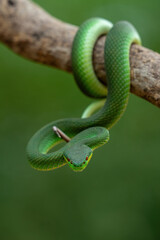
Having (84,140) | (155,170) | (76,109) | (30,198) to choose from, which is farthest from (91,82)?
(30,198)

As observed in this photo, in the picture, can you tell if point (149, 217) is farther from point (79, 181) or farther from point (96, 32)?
point (96, 32)

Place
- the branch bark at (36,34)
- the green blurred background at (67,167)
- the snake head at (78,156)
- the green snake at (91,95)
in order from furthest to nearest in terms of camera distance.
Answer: the green blurred background at (67,167), the branch bark at (36,34), the green snake at (91,95), the snake head at (78,156)

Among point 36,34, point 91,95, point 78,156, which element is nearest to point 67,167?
point 36,34

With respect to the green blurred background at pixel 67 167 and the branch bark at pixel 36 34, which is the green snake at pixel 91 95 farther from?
the green blurred background at pixel 67 167

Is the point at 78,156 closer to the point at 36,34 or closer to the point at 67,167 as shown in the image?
the point at 36,34

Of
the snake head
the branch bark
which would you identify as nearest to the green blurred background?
the branch bark

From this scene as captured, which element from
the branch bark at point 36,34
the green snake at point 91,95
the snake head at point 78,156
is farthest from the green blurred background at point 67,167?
the snake head at point 78,156
